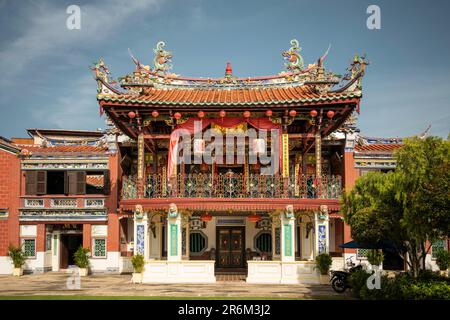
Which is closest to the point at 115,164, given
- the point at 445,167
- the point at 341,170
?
the point at 341,170

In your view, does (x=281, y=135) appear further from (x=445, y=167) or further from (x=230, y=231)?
(x=445, y=167)

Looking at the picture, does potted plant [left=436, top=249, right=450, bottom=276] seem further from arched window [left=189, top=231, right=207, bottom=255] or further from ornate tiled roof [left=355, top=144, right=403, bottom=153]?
arched window [left=189, top=231, right=207, bottom=255]

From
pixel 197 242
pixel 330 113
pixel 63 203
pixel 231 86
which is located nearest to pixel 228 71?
pixel 231 86

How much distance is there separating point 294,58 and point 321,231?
910cm

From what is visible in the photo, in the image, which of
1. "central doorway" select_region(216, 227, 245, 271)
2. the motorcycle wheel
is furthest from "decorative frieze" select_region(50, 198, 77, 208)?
the motorcycle wheel

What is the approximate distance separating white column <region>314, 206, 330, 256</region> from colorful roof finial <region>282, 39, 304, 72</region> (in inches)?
312

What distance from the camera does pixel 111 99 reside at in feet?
69.3

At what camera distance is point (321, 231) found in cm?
2134

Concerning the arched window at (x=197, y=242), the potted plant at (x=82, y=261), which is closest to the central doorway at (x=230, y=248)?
the arched window at (x=197, y=242)

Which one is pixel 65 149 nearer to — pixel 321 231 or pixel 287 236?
pixel 287 236

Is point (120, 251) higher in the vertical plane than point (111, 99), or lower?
lower

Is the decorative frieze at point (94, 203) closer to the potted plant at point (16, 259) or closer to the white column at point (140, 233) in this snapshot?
the potted plant at point (16, 259)

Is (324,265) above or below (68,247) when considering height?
above
